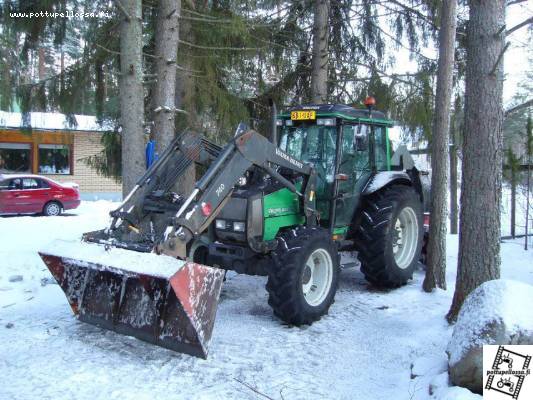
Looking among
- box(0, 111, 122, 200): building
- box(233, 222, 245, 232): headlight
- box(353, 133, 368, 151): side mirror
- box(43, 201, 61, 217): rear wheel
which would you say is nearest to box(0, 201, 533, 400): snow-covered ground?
box(233, 222, 245, 232): headlight

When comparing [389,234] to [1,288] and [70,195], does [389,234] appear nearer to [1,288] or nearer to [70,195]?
[1,288]

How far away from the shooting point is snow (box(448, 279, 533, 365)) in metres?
3.72

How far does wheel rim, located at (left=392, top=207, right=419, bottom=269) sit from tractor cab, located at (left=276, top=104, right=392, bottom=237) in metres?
0.87

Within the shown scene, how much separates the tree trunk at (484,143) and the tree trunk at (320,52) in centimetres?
604

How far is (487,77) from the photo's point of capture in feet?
16.6

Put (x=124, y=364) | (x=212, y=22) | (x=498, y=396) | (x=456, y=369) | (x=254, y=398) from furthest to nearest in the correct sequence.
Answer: (x=212, y=22) < (x=124, y=364) < (x=254, y=398) < (x=456, y=369) < (x=498, y=396)

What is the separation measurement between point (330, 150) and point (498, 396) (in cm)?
387

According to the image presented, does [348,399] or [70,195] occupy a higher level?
[70,195]

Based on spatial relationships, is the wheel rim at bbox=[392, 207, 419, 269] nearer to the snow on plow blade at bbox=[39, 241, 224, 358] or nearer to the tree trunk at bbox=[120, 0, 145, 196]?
the snow on plow blade at bbox=[39, 241, 224, 358]

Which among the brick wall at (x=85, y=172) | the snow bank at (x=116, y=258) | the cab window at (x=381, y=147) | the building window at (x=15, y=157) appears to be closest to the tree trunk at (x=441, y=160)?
the cab window at (x=381, y=147)

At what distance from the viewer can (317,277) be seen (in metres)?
6.15

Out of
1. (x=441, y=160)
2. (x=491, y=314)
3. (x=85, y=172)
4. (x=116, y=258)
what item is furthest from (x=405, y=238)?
(x=85, y=172)

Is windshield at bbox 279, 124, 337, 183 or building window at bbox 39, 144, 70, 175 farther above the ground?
building window at bbox 39, 144, 70, 175

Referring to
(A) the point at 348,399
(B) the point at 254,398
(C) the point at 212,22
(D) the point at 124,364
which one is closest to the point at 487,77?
(A) the point at 348,399
